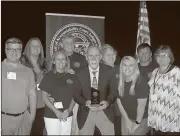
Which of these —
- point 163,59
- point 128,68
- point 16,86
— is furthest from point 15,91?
point 163,59

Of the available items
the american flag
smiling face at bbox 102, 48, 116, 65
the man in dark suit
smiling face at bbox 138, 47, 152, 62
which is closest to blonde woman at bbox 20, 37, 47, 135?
the man in dark suit

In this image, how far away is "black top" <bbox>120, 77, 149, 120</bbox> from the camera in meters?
2.47

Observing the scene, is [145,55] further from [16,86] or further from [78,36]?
[16,86]

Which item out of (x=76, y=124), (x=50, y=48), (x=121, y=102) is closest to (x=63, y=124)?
(x=76, y=124)

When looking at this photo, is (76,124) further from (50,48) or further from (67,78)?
(50,48)

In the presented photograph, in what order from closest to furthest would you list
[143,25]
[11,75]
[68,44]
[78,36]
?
[11,75] → [68,44] → [78,36] → [143,25]

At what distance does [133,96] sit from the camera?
2.47 m

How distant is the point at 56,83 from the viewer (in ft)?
7.68

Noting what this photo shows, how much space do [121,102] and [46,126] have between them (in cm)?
Answer: 74

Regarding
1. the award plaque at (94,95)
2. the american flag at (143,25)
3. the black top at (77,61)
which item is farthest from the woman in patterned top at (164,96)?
the american flag at (143,25)

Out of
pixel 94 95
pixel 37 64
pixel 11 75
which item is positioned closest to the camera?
pixel 11 75

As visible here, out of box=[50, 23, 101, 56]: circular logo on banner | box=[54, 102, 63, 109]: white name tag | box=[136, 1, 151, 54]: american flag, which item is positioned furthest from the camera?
box=[136, 1, 151, 54]: american flag

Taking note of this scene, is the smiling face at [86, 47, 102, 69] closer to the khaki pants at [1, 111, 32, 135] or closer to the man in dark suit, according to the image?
the man in dark suit

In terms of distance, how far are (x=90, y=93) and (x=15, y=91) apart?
668 millimetres
